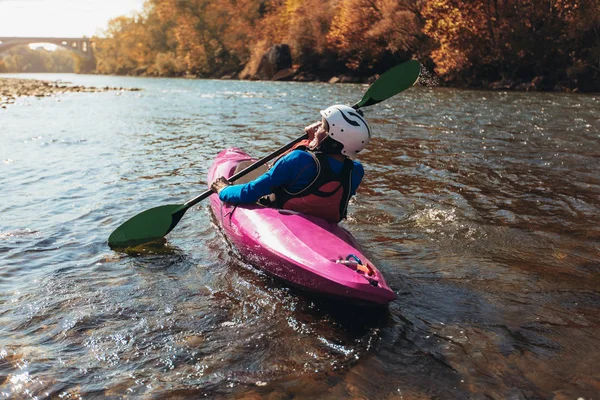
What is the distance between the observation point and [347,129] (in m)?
3.43

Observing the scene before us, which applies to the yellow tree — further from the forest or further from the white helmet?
the white helmet

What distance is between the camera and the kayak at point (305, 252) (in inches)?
113

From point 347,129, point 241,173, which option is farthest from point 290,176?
point 241,173

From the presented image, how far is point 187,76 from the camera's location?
4919cm

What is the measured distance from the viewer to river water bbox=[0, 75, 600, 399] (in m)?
2.52

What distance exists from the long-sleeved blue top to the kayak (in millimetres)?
170

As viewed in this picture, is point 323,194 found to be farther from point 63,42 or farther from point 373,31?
point 63,42

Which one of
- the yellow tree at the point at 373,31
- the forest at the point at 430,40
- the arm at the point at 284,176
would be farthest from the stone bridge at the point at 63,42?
the arm at the point at 284,176

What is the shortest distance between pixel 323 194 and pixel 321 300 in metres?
0.84

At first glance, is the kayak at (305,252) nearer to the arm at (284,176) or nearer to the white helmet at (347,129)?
the arm at (284,176)

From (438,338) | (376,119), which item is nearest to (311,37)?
(376,119)

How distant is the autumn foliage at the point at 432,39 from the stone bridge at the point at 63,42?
38820 mm

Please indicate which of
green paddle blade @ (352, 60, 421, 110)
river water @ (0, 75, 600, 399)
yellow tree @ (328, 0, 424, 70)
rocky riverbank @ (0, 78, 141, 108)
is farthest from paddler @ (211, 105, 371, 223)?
yellow tree @ (328, 0, 424, 70)

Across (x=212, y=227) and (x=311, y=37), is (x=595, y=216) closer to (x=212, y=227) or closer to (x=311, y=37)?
(x=212, y=227)
